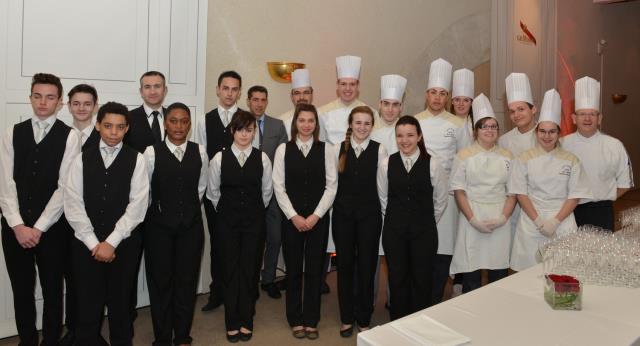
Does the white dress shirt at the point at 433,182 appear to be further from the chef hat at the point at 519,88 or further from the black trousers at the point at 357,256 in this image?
the chef hat at the point at 519,88

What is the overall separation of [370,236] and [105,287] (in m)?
1.31

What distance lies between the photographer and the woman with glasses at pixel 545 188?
293 centimetres

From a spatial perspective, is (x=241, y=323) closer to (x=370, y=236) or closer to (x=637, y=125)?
(x=370, y=236)

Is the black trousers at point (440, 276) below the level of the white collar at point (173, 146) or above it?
below

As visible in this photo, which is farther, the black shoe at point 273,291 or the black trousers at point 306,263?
the black shoe at point 273,291

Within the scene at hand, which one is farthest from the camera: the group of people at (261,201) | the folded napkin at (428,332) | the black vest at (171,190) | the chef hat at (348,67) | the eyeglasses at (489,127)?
the chef hat at (348,67)

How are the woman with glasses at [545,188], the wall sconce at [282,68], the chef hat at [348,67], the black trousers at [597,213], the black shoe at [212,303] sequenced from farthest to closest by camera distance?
the wall sconce at [282,68], the chef hat at [348,67], the black shoe at [212,303], the black trousers at [597,213], the woman with glasses at [545,188]

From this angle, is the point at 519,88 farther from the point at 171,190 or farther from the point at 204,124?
the point at 171,190

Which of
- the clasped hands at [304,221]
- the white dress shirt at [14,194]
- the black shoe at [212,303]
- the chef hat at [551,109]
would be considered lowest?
the black shoe at [212,303]

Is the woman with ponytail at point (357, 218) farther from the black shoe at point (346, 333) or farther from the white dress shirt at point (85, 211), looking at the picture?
the white dress shirt at point (85, 211)

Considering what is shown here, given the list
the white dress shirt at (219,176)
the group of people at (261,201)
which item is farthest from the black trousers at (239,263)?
the white dress shirt at (219,176)

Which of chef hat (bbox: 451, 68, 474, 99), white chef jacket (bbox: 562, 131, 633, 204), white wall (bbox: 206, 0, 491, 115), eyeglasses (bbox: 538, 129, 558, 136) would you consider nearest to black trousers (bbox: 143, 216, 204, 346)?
white wall (bbox: 206, 0, 491, 115)

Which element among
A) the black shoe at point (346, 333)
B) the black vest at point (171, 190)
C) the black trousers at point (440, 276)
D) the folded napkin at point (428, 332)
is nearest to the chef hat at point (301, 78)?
the black vest at point (171, 190)

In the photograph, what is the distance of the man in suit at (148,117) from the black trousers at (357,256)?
1077 millimetres
